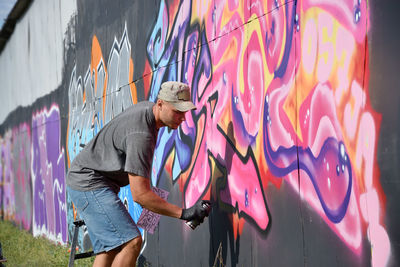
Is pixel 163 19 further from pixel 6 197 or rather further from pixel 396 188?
pixel 6 197

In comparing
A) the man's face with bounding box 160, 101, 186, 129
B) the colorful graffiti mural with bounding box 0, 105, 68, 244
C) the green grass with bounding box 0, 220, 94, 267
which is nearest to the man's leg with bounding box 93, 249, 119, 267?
the man's face with bounding box 160, 101, 186, 129

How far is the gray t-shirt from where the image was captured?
404cm

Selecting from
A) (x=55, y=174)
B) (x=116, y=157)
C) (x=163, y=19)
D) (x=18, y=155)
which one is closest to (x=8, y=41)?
(x=18, y=155)

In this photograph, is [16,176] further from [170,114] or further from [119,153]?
[170,114]

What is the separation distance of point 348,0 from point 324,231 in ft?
4.19

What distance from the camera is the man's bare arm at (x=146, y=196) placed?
13.2ft

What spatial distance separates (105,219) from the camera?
4.33 m

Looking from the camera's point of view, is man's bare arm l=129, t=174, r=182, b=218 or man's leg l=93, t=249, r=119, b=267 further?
man's leg l=93, t=249, r=119, b=267

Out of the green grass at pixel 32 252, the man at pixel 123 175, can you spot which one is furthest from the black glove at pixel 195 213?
the green grass at pixel 32 252

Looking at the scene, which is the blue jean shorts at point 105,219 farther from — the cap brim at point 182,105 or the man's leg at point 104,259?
the cap brim at point 182,105

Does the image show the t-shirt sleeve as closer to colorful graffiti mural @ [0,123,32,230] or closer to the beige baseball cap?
the beige baseball cap

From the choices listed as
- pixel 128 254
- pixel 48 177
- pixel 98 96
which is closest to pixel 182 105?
pixel 128 254

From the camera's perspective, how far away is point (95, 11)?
27.7 ft

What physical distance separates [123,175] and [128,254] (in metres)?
0.60
